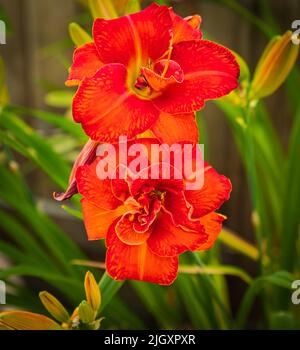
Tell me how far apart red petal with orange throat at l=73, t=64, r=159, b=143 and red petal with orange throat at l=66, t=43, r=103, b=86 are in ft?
0.05

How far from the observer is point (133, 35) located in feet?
1.04

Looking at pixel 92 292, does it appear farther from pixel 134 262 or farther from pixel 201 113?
pixel 201 113

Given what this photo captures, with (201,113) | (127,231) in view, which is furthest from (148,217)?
(201,113)

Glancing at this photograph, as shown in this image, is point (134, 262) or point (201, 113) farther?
point (201, 113)

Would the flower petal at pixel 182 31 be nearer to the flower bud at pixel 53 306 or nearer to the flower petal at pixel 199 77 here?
the flower petal at pixel 199 77

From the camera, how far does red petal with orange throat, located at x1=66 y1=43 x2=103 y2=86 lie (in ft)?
1.06

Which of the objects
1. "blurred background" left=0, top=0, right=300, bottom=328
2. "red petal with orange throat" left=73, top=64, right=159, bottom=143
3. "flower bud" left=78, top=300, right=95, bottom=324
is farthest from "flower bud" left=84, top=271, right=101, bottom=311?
"blurred background" left=0, top=0, right=300, bottom=328

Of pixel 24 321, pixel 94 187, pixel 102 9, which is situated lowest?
pixel 24 321

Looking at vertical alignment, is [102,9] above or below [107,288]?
above

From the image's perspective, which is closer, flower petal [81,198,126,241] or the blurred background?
flower petal [81,198,126,241]

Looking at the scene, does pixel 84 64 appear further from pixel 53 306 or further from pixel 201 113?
pixel 201 113

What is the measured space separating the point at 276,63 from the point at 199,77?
0.11 meters

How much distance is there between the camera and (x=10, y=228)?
0.69 m

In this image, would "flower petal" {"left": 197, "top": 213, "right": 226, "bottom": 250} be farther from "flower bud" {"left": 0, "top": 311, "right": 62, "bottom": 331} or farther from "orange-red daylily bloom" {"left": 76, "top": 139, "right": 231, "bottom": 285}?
"flower bud" {"left": 0, "top": 311, "right": 62, "bottom": 331}
